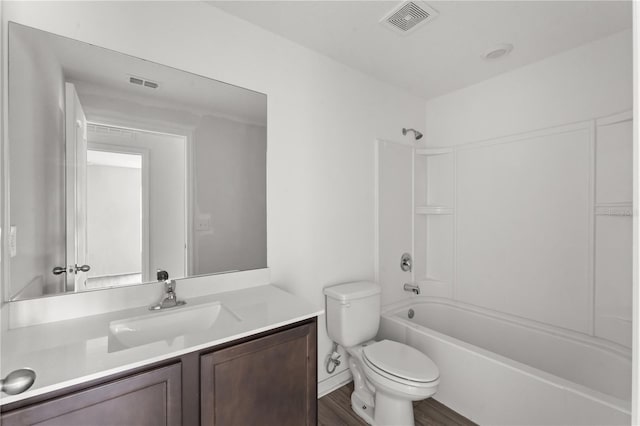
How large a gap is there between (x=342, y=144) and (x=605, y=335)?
207 cm

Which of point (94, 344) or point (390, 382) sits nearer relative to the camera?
point (94, 344)

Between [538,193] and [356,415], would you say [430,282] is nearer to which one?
[538,193]

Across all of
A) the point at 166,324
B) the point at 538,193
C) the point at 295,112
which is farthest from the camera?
the point at 538,193

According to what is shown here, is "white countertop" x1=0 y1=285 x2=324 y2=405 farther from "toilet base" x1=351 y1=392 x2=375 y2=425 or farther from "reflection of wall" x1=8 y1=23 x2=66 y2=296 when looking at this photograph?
"toilet base" x1=351 y1=392 x2=375 y2=425

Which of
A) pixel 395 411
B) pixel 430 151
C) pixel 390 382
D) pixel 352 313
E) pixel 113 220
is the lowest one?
pixel 395 411

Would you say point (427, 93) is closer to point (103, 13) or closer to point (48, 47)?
point (103, 13)

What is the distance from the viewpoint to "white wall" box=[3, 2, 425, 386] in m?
1.34

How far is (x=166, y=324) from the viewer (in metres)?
1.24

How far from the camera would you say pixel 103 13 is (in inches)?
50.3

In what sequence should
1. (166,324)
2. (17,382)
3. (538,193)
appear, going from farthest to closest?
1. (538,193)
2. (166,324)
3. (17,382)

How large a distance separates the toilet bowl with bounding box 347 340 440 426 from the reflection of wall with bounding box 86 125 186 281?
1.18 meters

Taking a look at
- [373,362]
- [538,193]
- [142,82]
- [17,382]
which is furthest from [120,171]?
Answer: [538,193]

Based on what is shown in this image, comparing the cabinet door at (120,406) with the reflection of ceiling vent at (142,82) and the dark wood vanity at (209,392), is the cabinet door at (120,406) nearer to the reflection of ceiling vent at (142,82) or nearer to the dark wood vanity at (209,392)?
the dark wood vanity at (209,392)

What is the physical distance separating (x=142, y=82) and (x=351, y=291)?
1.64m
